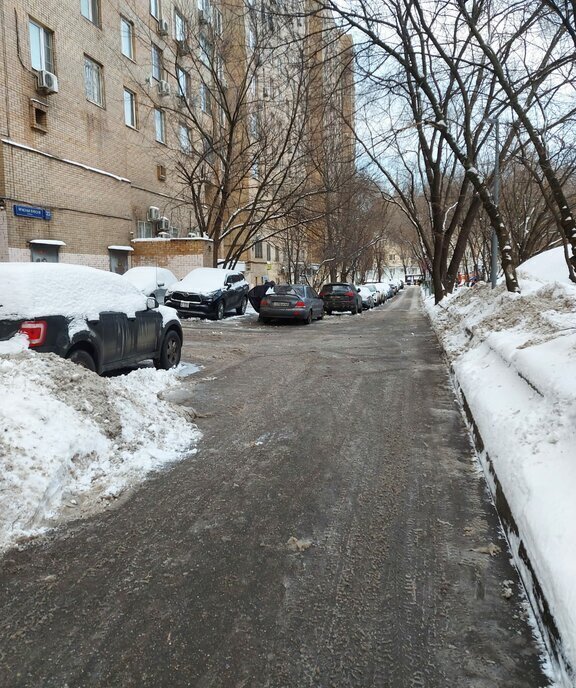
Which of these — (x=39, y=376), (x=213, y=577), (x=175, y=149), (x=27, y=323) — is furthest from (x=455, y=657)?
(x=175, y=149)

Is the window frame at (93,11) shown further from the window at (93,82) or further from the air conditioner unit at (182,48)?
the air conditioner unit at (182,48)

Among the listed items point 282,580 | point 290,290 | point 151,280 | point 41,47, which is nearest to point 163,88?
point 41,47

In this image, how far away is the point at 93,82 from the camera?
22.0 meters

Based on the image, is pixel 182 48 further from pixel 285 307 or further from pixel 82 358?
pixel 82 358

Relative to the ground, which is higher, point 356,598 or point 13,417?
point 13,417

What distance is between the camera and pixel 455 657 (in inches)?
93.4

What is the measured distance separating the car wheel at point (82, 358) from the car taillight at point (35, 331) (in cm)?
51

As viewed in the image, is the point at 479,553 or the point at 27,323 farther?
the point at 27,323

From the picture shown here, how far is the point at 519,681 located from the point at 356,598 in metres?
0.84

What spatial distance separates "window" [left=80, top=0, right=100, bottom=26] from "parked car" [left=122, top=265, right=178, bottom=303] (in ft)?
35.2

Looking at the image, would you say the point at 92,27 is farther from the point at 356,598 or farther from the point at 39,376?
the point at 356,598

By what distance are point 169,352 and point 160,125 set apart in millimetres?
21768

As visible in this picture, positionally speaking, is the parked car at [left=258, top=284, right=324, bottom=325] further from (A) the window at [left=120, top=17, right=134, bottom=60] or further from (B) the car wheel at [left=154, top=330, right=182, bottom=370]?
(A) the window at [left=120, top=17, right=134, bottom=60]

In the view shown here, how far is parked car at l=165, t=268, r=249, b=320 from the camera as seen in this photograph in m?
19.0
